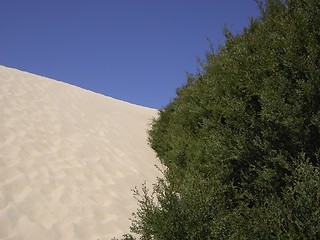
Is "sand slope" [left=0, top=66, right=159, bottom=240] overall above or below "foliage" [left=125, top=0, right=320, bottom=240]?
above

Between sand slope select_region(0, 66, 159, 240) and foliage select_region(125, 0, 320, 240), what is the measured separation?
237 centimetres

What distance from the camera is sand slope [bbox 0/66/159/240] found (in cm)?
736

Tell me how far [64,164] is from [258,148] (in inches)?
253

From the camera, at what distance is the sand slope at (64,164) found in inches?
290

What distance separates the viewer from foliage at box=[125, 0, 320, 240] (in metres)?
4.36

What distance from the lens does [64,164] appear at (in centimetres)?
1010

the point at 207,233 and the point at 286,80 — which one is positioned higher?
the point at 286,80

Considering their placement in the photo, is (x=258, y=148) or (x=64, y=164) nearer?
(x=258, y=148)

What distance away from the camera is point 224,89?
700 centimetres

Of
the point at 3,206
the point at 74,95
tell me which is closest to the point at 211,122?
the point at 3,206

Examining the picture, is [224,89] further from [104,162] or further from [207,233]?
[104,162]

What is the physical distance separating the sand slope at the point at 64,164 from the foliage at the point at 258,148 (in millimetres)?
2374

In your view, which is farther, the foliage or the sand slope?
the sand slope

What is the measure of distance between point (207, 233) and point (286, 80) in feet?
10.0
